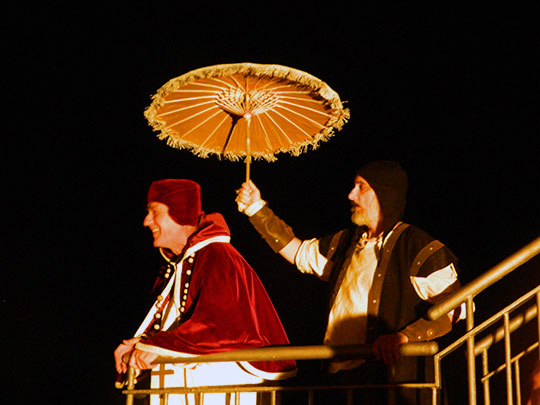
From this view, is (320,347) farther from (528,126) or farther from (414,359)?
(528,126)

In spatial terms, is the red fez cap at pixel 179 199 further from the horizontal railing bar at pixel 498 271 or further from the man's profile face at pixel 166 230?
the horizontal railing bar at pixel 498 271

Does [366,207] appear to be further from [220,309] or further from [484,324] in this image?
[484,324]

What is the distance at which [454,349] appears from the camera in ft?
10.2

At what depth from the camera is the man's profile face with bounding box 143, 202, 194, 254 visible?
161 inches

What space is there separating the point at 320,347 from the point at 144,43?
3180 mm

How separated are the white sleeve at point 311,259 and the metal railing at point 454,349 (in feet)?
2.89

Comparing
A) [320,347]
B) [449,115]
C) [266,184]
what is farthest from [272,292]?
[320,347]

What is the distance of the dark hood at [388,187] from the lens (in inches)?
156

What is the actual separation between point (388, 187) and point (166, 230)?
1090 millimetres

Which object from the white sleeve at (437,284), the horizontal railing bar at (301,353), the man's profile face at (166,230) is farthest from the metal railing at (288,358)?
the man's profile face at (166,230)

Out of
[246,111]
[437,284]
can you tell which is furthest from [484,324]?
[246,111]

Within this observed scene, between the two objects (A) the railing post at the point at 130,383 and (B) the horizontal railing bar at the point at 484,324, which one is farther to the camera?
(A) the railing post at the point at 130,383

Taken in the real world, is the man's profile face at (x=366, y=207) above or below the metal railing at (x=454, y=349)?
above

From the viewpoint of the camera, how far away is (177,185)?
4125 millimetres
